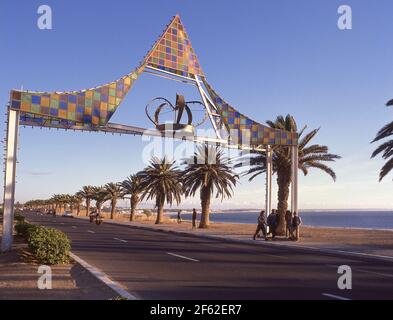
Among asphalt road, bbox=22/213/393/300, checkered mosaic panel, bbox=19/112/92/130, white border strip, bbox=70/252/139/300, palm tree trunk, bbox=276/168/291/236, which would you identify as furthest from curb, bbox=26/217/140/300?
palm tree trunk, bbox=276/168/291/236

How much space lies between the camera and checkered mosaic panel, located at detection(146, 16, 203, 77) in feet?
90.3

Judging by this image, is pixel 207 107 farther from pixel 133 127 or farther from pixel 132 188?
pixel 132 188

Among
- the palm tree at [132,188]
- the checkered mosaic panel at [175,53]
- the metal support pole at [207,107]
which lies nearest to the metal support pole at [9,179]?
the checkered mosaic panel at [175,53]

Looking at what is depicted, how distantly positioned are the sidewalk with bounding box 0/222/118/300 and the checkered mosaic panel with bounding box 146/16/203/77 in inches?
643

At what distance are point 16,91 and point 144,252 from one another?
8.58 meters

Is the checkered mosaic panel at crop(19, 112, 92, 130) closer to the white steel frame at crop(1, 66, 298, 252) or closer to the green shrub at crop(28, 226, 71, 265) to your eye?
the white steel frame at crop(1, 66, 298, 252)

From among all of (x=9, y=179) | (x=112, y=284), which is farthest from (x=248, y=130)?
(x=112, y=284)

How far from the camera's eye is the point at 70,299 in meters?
8.73

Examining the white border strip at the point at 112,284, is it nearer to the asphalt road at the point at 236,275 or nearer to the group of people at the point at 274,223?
the asphalt road at the point at 236,275

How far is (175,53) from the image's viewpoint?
2834 cm

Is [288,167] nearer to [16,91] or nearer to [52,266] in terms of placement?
[16,91]

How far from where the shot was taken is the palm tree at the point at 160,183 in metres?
55.3
